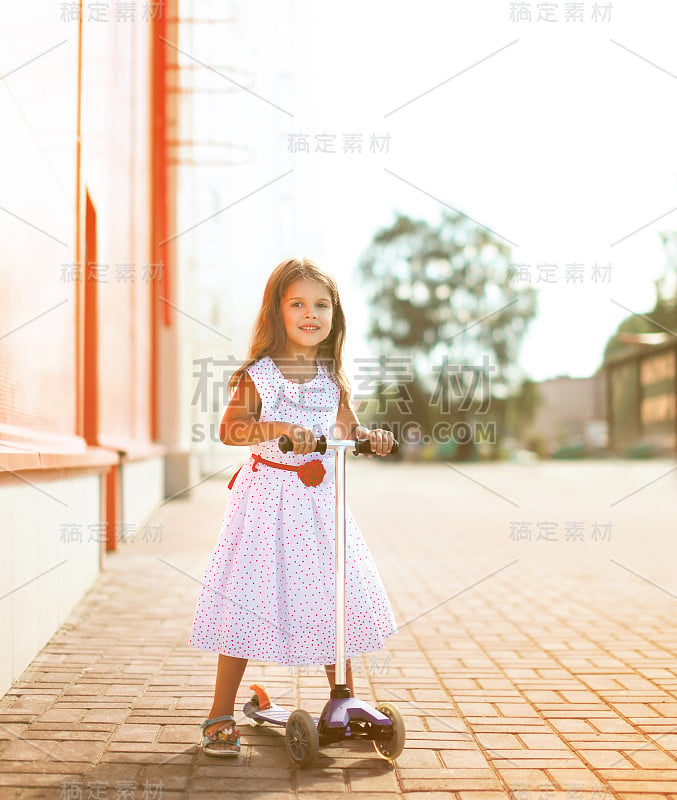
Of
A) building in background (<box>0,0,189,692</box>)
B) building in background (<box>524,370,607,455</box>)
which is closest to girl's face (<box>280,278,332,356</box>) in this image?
building in background (<box>0,0,189,692</box>)

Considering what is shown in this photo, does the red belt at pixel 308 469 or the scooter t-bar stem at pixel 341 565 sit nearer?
the scooter t-bar stem at pixel 341 565

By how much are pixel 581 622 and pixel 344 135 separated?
11.7 ft

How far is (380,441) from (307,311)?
1.73 ft

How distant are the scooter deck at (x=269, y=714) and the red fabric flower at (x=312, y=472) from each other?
0.80m

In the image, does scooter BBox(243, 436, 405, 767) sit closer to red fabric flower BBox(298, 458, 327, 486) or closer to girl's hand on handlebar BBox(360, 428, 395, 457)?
girl's hand on handlebar BBox(360, 428, 395, 457)

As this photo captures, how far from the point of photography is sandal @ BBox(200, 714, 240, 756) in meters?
2.97

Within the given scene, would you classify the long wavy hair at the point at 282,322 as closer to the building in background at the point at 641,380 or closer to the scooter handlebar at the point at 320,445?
the scooter handlebar at the point at 320,445

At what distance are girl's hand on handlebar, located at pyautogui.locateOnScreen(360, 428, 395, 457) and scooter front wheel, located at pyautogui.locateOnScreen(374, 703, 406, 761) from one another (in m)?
0.77

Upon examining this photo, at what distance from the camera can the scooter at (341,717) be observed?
287 cm

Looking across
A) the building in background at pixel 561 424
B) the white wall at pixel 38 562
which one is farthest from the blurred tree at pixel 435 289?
the white wall at pixel 38 562

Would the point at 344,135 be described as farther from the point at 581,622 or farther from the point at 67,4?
the point at 581,622

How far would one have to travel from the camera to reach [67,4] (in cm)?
529

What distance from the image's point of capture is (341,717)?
115 inches

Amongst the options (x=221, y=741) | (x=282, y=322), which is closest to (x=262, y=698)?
(x=221, y=741)
